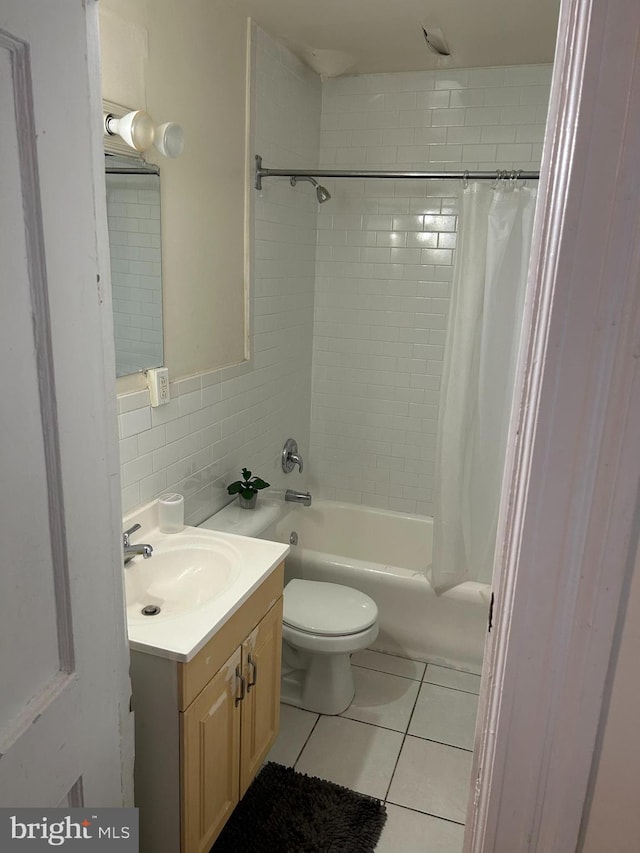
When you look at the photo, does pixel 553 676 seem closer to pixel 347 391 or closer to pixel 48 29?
pixel 48 29

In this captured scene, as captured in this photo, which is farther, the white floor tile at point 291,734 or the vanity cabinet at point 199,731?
the white floor tile at point 291,734

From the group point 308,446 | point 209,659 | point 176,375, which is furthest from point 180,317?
point 308,446

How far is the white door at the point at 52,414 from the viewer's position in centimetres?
72

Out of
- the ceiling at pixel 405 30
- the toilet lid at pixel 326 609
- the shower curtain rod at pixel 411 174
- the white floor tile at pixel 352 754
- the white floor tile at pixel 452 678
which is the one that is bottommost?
the white floor tile at pixel 452 678

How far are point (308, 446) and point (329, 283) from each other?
0.90 m

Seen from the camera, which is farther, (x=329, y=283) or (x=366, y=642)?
(x=329, y=283)

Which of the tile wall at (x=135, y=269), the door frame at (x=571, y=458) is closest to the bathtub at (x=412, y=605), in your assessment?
the tile wall at (x=135, y=269)

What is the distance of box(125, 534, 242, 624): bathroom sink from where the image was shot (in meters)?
1.72

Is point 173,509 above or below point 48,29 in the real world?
below

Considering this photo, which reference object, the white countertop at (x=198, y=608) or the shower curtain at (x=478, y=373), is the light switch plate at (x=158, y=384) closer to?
the white countertop at (x=198, y=608)

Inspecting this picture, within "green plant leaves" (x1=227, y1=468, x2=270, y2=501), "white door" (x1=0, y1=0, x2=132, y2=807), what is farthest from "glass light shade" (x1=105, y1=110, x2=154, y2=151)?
"green plant leaves" (x1=227, y1=468, x2=270, y2=501)

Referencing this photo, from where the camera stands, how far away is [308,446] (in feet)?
11.4

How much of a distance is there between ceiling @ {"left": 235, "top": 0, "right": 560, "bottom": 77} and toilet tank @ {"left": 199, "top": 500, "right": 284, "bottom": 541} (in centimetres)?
181

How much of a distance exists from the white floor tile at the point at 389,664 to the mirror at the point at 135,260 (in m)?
1.60
